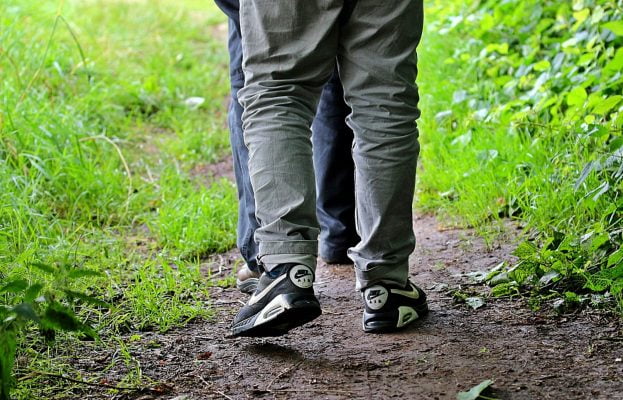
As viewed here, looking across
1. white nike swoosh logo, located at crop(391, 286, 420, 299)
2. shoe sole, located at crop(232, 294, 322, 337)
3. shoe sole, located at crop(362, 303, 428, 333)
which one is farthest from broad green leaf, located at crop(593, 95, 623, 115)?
shoe sole, located at crop(232, 294, 322, 337)

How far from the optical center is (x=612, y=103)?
304 centimetres

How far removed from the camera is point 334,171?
3.17 meters

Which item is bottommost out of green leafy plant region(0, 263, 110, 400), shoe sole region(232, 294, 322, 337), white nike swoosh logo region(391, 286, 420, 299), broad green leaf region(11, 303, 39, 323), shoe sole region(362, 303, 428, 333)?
shoe sole region(362, 303, 428, 333)

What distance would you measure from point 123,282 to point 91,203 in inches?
38.6

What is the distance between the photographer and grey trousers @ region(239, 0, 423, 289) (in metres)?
2.38

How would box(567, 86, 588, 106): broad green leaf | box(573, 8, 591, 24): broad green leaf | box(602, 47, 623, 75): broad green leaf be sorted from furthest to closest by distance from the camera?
box(573, 8, 591, 24): broad green leaf
box(567, 86, 588, 106): broad green leaf
box(602, 47, 623, 75): broad green leaf

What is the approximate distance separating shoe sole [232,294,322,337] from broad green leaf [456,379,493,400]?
18.3 inches

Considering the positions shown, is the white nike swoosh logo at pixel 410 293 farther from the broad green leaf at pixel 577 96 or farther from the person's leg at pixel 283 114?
the broad green leaf at pixel 577 96

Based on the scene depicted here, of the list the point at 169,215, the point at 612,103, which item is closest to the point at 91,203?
the point at 169,215

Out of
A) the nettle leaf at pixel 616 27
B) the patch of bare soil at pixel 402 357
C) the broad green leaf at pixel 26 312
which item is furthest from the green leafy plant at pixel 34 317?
the nettle leaf at pixel 616 27

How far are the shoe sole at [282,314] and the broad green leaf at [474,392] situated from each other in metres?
0.47

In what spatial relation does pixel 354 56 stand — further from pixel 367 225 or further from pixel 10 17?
pixel 10 17

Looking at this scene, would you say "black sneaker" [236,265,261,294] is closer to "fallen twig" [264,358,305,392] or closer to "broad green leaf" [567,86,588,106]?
"fallen twig" [264,358,305,392]

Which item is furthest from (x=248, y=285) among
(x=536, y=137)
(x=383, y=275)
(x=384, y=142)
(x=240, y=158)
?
(x=536, y=137)
